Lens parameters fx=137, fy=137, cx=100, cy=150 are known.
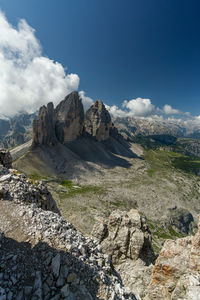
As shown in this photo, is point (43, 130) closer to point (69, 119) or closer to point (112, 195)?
point (69, 119)

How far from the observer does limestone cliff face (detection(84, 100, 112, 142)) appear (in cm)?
17574

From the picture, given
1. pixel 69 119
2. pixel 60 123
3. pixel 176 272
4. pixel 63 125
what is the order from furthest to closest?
pixel 69 119
pixel 60 123
pixel 63 125
pixel 176 272

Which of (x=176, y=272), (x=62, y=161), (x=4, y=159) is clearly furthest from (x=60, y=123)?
(x=176, y=272)

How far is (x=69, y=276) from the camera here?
25.6ft

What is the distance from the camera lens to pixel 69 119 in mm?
138500

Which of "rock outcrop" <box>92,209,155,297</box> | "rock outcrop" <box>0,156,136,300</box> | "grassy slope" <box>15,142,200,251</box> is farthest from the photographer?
"grassy slope" <box>15,142,200,251</box>

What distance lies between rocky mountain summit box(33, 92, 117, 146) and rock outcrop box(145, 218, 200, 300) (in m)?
110

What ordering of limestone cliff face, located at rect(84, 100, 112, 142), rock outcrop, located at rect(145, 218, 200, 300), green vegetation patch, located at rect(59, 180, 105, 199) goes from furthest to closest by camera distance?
limestone cliff face, located at rect(84, 100, 112, 142)
green vegetation patch, located at rect(59, 180, 105, 199)
rock outcrop, located at rect(145, 218, 200, 300)

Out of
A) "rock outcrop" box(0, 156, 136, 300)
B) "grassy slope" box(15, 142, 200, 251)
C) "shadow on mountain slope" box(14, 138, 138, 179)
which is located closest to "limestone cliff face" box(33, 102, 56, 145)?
"shadow on mountain slope" box(14, 138, 138, 179)

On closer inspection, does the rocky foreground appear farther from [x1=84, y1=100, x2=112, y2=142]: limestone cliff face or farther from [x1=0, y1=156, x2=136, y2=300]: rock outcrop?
[x1=84, y1=100, x2=112, y2=142]: limestone cliff face

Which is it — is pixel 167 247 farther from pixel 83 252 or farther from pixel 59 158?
pixel 59 158

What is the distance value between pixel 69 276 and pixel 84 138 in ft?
491

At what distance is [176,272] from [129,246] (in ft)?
30.5

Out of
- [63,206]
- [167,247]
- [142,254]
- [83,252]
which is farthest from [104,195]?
[83,252]
